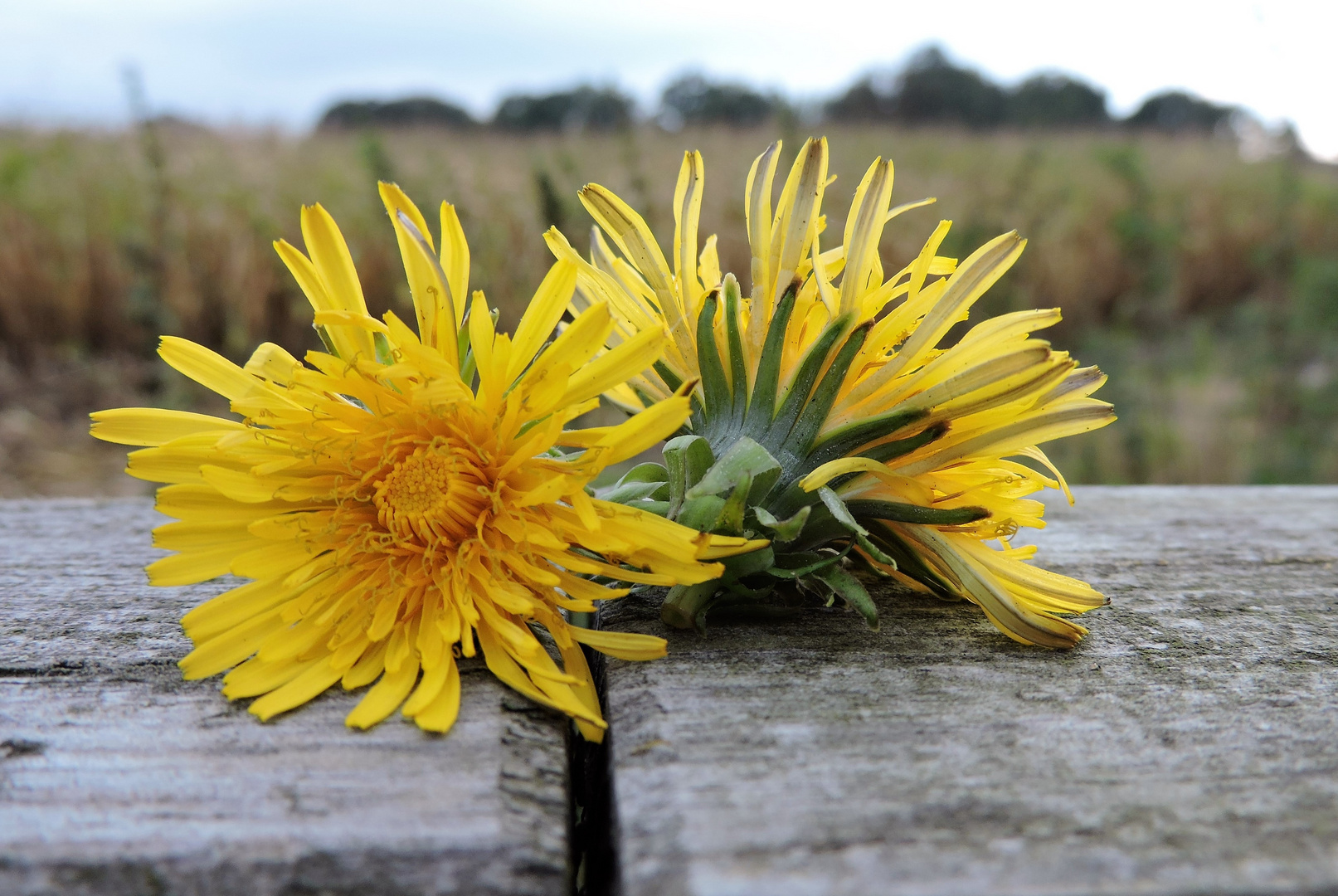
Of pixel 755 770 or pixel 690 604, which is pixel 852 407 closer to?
pixel 690 604

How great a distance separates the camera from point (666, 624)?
1252 millimetres

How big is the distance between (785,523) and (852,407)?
23cm

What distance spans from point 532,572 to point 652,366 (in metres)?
0.37

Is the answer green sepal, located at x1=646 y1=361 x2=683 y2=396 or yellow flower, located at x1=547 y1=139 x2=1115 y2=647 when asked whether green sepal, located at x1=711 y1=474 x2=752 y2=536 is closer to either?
yellow flower, located at x1=547 y1=139 x2=1115 y2=647

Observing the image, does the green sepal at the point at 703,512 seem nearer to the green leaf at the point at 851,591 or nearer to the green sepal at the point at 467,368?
the green leaf at the point at 851,591

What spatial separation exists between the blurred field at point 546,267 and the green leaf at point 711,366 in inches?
24.9

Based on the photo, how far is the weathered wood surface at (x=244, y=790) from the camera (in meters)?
0.82

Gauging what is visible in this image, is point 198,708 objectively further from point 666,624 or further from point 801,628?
point 801,628

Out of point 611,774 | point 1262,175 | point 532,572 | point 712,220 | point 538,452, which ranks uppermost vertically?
point 1262,175

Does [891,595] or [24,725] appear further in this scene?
[891,595]

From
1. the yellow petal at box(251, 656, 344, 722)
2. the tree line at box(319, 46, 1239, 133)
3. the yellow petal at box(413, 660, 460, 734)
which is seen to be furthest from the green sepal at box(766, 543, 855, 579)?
the tree line at box(319, 46, 1239, 133)

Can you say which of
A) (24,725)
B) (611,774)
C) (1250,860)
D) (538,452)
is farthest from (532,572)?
(1250,860)

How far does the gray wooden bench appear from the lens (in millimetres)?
812

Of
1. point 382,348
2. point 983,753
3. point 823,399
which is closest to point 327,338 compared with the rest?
point 382,348
